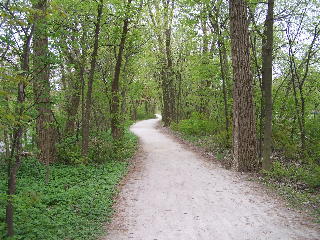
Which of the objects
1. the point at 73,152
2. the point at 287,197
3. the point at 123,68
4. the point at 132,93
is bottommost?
the point at 287,197

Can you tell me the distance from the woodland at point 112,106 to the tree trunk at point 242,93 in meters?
0.03

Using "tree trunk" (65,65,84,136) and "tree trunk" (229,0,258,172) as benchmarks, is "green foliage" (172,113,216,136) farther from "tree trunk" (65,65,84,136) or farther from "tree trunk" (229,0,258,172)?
"tree trunk" (65,65,84,136)

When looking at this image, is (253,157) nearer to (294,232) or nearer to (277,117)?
(277,117)

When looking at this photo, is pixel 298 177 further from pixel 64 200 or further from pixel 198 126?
pixel 198 126

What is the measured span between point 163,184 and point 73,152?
4093 millimetres

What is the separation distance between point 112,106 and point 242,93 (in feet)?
21.1

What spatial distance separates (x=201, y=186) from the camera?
8.36m

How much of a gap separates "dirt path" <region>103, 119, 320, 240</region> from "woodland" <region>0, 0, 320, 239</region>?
1.99ft

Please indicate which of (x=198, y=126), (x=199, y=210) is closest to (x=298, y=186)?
(x=199, y=210)

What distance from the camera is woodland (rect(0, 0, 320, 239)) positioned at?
5258 millimetres

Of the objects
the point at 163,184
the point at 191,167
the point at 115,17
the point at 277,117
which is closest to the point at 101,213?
the point at 163,184

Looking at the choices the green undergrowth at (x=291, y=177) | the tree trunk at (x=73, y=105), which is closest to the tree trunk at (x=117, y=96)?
the tree trunk at (x=73, y=105)

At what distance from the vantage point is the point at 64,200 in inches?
268

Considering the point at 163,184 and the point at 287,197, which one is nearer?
the point at 287,197
